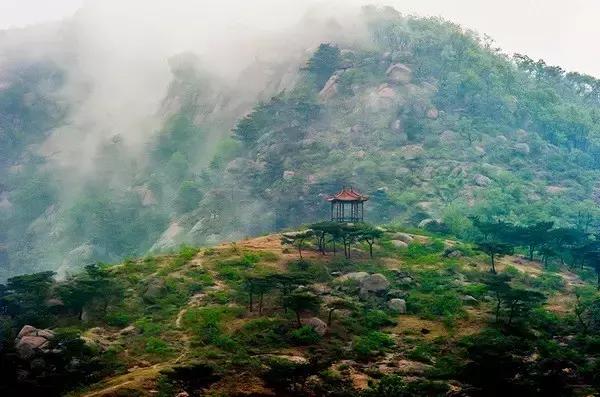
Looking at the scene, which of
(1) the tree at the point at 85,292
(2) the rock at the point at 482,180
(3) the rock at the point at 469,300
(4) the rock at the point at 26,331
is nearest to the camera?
Result: (4) the rock at the point at 26,331

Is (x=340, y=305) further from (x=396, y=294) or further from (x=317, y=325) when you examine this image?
(x=396, y=294)

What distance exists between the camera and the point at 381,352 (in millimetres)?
40500

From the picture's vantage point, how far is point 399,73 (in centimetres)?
10762

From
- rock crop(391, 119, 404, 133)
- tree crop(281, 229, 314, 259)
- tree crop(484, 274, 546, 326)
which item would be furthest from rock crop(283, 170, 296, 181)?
tree crop(484, 274, 546, 326)

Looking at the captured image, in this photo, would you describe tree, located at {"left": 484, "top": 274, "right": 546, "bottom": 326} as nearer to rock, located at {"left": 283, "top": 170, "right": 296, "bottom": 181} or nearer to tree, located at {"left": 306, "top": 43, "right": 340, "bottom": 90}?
rock, located at {"left": 283, "top": 170, "right": 296, "bottom": 181}

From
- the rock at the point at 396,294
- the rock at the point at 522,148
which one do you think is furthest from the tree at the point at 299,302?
the rock at the point at 522,148

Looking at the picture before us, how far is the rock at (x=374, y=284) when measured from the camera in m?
49.6

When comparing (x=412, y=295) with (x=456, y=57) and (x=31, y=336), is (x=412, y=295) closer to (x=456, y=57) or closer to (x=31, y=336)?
(x=31, y=336)

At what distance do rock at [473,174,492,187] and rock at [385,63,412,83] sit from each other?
26605 mm

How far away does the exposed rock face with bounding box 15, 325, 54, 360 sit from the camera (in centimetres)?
3628

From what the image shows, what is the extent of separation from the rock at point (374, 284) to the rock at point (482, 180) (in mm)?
39876

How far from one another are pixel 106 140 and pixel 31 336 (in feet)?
319

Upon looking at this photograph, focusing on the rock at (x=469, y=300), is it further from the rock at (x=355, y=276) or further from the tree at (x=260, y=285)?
the tree at (x=260, y=285)

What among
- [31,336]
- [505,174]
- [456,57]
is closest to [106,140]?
[456,57]
